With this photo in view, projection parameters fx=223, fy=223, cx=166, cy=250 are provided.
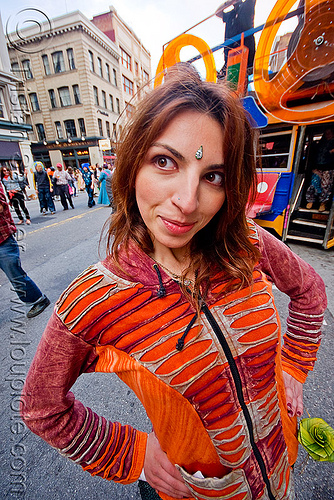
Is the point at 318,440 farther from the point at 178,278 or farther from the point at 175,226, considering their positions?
the point at 175,226

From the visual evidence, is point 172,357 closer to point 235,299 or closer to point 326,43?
point 235,299

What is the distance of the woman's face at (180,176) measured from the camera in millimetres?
712

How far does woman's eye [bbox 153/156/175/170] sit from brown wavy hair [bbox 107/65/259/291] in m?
0.05

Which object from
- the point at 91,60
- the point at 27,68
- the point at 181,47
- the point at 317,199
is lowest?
the point at 317,199

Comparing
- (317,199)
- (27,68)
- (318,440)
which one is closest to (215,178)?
(318,440)

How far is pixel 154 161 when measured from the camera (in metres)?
0.75

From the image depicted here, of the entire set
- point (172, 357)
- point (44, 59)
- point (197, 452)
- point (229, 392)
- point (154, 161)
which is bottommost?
point (197, 452)

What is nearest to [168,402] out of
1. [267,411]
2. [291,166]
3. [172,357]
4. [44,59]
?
[172,357]

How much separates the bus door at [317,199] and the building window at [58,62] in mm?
28237

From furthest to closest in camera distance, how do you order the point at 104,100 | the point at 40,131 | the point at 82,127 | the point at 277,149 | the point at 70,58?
the point at 104,100, the point at 40,131, the point at 82,127, the point at 70,58, the point at 277,149

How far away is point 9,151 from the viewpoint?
55.7 feet

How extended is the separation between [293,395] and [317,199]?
5541mm

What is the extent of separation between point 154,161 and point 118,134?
1.02ft

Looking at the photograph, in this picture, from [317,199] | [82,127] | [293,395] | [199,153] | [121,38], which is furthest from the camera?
[121,38]
